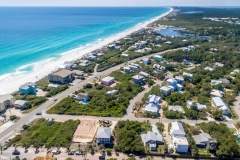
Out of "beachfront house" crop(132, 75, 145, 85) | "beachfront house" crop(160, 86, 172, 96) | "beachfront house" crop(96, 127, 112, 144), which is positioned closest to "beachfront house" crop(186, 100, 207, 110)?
"beachfront house" crop(160, 86, 172, 96)

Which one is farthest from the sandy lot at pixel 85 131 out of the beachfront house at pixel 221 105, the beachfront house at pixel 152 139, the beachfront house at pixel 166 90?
the beachfront house at pixel 221 105

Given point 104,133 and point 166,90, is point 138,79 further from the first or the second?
point 104,133

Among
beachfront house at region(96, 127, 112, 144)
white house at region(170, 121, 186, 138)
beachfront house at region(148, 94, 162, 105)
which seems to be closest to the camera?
beachfront house at region(96, 127, 112, 144)

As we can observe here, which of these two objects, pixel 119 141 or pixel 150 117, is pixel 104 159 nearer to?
pixel 119 141

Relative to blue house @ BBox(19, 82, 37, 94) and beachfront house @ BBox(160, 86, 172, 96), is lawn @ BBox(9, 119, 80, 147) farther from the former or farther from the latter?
beachfront house @ BBox(160, 86, 172, 96)

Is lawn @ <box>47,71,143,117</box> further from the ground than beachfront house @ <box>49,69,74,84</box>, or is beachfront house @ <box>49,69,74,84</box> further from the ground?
beachfront house @ <box>49,69,74,84</box>

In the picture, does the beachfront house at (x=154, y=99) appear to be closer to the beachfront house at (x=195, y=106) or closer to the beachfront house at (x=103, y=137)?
the beachfront house at (x=195, y=106)

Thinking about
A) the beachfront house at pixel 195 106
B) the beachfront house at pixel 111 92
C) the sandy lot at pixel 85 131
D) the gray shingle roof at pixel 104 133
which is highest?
the gray shingle roof at pixel 104 133
